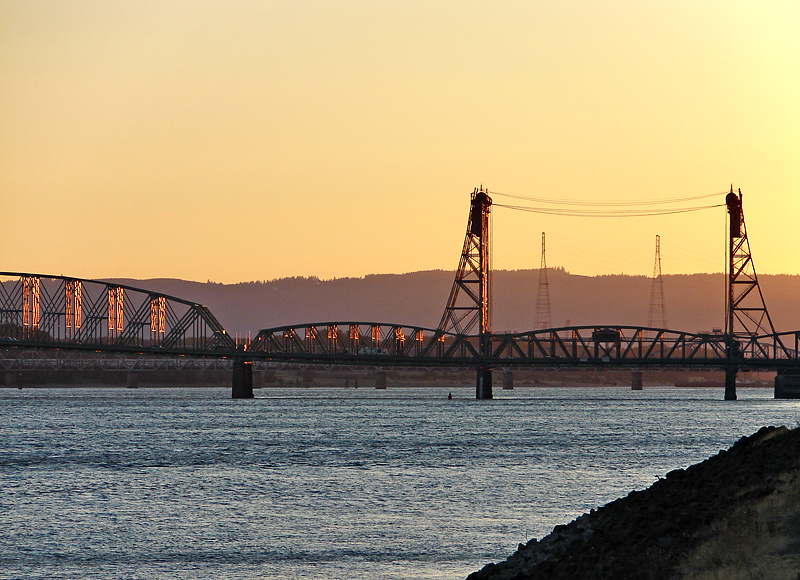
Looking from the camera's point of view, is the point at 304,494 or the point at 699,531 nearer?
the point at 699,531

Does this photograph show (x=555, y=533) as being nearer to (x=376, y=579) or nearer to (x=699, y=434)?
(x=376, y=579)

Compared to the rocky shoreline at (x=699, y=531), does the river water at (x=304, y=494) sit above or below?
below

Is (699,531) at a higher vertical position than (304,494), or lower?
higher

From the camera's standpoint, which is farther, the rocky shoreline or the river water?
the river water

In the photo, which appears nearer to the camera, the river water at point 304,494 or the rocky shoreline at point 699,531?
the rocky shoreline at point 699,531

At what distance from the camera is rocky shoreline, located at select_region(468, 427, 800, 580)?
2319cm

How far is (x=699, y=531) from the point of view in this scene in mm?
26906

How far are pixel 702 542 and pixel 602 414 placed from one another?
148 m

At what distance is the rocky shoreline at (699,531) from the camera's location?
2319 centimetres

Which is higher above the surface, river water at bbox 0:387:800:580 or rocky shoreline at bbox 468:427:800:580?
rocky shoreline at bbox 468:427:800:580

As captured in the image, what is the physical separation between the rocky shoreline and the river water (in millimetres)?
4126

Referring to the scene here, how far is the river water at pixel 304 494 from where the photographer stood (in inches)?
1442

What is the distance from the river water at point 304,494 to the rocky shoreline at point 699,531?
4126mm

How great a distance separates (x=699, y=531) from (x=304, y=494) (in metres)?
32.3
